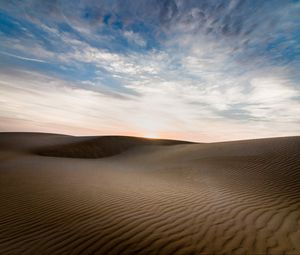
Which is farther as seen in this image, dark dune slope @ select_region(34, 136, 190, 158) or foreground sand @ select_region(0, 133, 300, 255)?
dark dune slope @ select_region(34, 136, 190, 158)

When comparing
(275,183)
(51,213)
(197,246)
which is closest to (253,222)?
(197,246)

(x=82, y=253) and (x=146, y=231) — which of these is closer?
(x=82, y=253)

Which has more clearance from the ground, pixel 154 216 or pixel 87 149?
pixel 87 149

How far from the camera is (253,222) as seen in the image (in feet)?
13.4

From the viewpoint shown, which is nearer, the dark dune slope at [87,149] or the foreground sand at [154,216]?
the foreground sand at [154,216]

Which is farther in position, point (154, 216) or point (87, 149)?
point (87, 149)

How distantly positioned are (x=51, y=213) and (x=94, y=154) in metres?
19.0

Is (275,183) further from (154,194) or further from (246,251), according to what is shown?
(246,251)

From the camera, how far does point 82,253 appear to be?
3.08 meters

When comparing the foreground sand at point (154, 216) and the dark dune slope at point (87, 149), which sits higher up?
the dark dune slope at point (87, 149)

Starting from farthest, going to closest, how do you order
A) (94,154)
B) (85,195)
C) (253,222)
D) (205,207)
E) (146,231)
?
(94,154) → (85,195) → (205,207) → (253,222) → (146,231)

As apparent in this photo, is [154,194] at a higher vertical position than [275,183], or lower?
lower

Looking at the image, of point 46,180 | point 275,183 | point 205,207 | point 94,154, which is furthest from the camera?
point 94,154

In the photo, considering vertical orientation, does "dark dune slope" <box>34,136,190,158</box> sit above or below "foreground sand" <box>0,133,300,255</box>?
above
